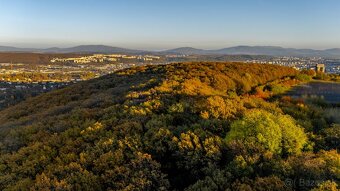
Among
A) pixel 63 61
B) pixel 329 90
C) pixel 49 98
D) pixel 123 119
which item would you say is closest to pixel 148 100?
pixel 123 119

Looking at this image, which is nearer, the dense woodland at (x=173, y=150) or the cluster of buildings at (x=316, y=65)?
the dense woodland at (x=173, y=150)

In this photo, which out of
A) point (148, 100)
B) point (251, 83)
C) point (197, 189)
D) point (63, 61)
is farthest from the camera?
point (63, 61)

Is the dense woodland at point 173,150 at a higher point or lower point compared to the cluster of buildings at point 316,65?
higher

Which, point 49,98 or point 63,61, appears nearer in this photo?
point 49,98

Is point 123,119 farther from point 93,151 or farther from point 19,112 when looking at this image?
point 19,112

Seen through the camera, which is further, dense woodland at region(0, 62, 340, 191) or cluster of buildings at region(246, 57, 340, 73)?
cluster of buildings at region(246, 57, 340, 73)

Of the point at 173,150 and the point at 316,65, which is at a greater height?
the point at 316,65

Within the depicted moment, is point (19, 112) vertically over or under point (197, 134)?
under

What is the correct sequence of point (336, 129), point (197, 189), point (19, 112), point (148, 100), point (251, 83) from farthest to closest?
point (251, 83) → point (19, 112) → point (148, 100) → point (336, 129) → point (197, 189)

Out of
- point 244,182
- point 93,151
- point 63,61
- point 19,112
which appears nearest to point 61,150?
point 93,151

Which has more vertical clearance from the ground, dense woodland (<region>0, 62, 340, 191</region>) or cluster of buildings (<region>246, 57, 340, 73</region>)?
dense woodland (<region>0, 62, 340, 191</region>)

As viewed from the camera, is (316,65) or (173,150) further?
(316,65)
